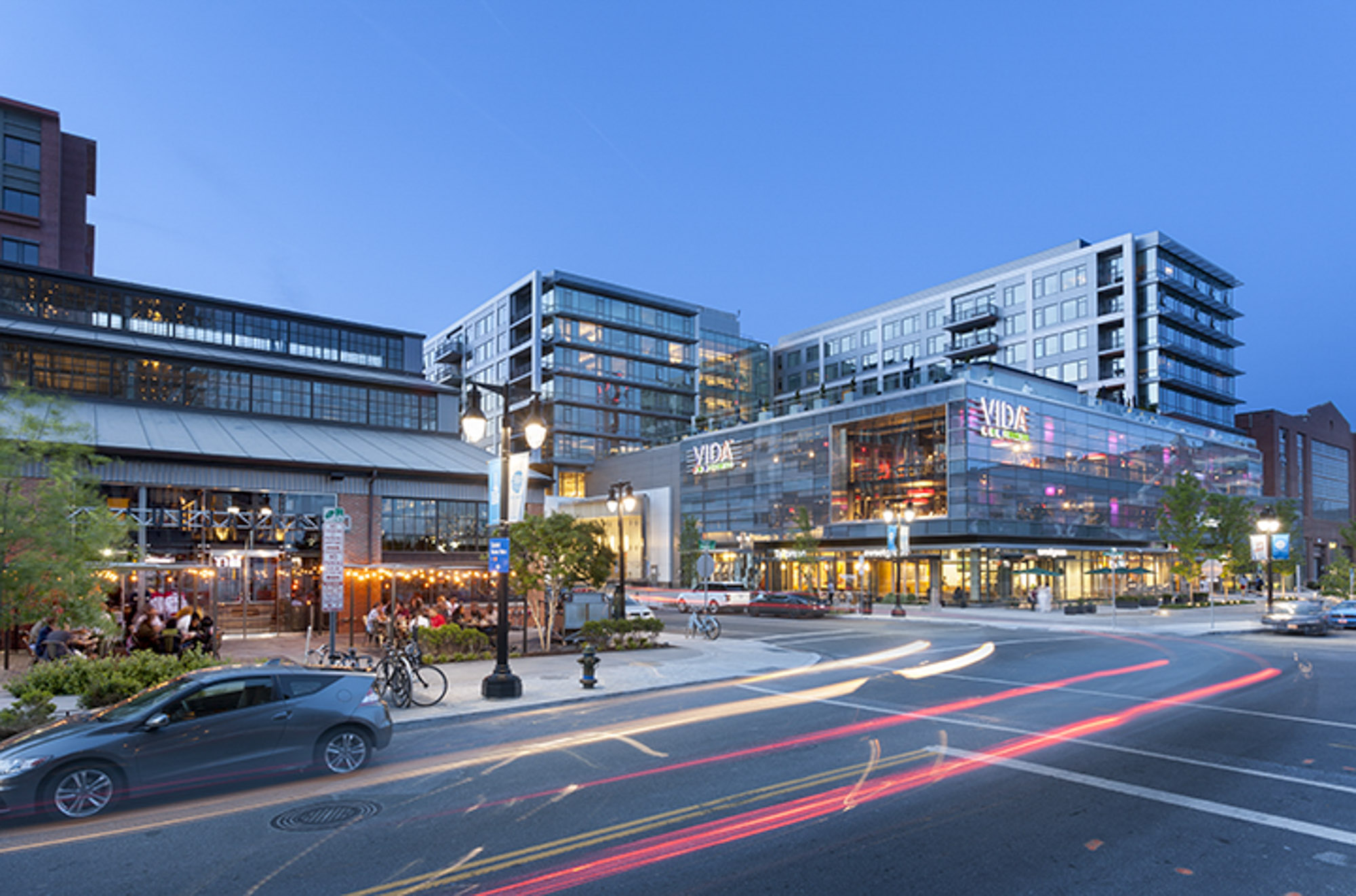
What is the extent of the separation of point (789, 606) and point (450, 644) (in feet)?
81.5

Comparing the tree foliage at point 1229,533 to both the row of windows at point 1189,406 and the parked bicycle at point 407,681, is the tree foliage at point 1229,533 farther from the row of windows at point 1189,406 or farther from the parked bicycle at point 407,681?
the parked bicycle at point 407,681

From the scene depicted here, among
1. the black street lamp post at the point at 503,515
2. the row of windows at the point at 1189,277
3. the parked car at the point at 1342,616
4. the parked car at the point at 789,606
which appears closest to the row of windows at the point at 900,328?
the row of windows at the point at 1189,277

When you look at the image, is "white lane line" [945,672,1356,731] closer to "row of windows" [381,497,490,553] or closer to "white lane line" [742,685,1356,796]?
"white lane line" [742,685,1356,796]

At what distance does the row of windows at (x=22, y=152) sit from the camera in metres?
51.0

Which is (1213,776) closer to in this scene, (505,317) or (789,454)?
(789,454)

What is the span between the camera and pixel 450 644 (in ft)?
74.3

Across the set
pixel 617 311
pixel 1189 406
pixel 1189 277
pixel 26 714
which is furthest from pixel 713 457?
pixel 26 714

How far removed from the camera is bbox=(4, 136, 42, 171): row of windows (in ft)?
167

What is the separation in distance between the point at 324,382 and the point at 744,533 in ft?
122

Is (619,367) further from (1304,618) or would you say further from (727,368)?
(1304,618)

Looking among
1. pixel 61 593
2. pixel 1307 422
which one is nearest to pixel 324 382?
pixel 61 593

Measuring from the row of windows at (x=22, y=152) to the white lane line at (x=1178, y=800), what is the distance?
63640 mm

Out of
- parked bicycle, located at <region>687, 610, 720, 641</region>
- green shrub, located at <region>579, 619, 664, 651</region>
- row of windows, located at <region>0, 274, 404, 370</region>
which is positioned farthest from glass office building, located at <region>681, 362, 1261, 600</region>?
row of windows, located at <region>0, 274, 404, 370</region>

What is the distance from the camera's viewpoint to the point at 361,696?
35.9 ft
